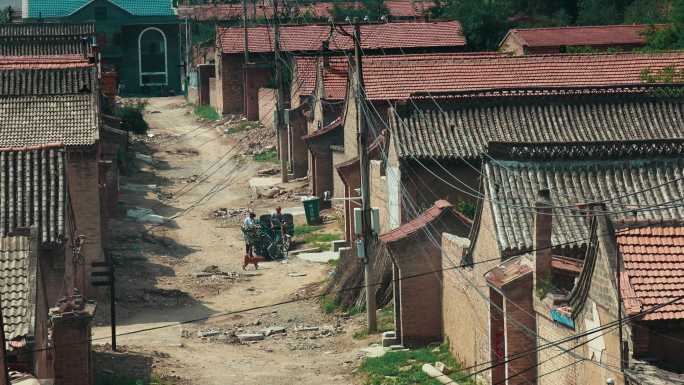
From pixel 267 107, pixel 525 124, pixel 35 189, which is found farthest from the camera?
pixel 267 107

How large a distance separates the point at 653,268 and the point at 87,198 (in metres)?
18.3

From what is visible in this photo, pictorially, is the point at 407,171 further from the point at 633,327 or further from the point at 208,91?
the point at 208,91

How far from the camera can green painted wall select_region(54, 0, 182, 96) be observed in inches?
3263

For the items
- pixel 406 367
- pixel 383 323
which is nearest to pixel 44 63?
pixel 383 323

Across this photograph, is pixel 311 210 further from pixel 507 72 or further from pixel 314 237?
pixel 507 72

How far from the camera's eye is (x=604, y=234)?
1856 centimetres

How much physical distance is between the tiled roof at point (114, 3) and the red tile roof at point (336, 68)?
31.6 m

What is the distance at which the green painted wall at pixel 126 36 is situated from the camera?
272 ft

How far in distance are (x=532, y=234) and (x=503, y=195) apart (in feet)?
4.35

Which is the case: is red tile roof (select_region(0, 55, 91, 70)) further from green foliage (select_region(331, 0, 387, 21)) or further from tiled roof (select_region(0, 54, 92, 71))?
green foliage (select_region(331, 0, 387, 21))

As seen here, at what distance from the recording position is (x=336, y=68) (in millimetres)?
48594

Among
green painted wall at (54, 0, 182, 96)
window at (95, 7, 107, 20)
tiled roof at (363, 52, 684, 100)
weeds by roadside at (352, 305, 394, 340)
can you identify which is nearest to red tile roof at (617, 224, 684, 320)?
weeds by roadside at (352, 305, 394, 340)

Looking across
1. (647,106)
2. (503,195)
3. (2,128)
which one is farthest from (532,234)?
(2,128)

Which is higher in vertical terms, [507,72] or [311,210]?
[507,72]
